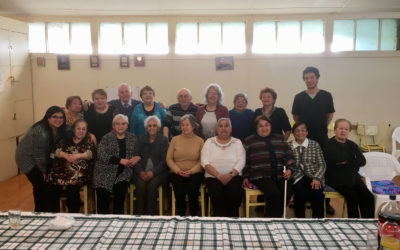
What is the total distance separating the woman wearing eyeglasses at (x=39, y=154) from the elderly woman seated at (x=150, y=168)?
0.87 meters

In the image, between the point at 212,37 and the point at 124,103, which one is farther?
the point at 212,37

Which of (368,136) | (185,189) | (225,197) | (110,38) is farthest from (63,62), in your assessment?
(368,136)

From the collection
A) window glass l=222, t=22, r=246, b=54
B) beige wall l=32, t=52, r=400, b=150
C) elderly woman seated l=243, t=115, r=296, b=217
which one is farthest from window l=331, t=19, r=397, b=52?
elderly woman seated l=243, t=115, r=296, b=217

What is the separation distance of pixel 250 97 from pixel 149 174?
324cm

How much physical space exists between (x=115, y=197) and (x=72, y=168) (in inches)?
19.7

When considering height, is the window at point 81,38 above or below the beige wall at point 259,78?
above

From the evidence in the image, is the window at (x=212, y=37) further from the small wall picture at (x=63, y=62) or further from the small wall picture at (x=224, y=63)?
the small wall picture at (x=63, y=62)

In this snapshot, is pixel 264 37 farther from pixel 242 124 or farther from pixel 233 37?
pixel 242 124

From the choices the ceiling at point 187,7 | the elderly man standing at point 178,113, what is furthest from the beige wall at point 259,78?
the elderly man standing at point 178,113

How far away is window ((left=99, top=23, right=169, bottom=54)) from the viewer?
6285 mm

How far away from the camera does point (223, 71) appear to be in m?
6.22

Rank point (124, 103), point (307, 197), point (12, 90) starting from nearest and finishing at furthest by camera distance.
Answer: point (307, 197) → point (124, 103) → point (12, 90)

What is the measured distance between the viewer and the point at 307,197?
339 cm

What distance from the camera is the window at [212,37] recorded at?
20.5ft
